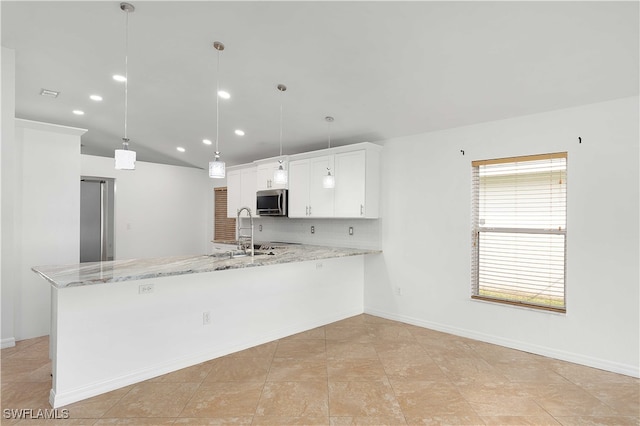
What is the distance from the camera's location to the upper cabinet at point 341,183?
4.51 m

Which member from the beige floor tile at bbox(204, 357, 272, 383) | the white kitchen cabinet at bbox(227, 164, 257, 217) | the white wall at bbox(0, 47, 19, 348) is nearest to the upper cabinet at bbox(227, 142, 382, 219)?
the white kitchen cabinet at bbox(227, 164, 257, 217)

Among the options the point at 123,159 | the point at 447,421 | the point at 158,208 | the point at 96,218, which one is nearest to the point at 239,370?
the point at 447,421

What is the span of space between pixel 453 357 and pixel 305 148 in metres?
3.50

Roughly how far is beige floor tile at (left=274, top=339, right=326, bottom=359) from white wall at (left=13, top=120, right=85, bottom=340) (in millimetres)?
2734

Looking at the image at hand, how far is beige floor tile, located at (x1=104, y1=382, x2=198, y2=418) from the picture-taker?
95.0 inches

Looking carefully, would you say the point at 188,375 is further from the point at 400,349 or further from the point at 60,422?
the point at 400,349

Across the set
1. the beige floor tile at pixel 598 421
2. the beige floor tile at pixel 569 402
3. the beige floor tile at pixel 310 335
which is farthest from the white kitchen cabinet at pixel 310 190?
the beige floor tile at pixel 598 421

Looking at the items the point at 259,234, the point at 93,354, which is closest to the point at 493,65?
the point at 93,354

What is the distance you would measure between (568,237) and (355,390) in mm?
2420

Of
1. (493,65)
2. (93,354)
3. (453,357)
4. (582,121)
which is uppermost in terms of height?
(493,65)

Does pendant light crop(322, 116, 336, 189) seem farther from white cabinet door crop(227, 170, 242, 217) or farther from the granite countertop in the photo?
white cabinet door crop(227, 170, 242, 217)

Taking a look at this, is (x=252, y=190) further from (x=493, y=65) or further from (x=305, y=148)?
(x=493, y=65)

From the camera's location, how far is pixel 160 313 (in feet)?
9.84

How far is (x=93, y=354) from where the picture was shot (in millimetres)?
2629
